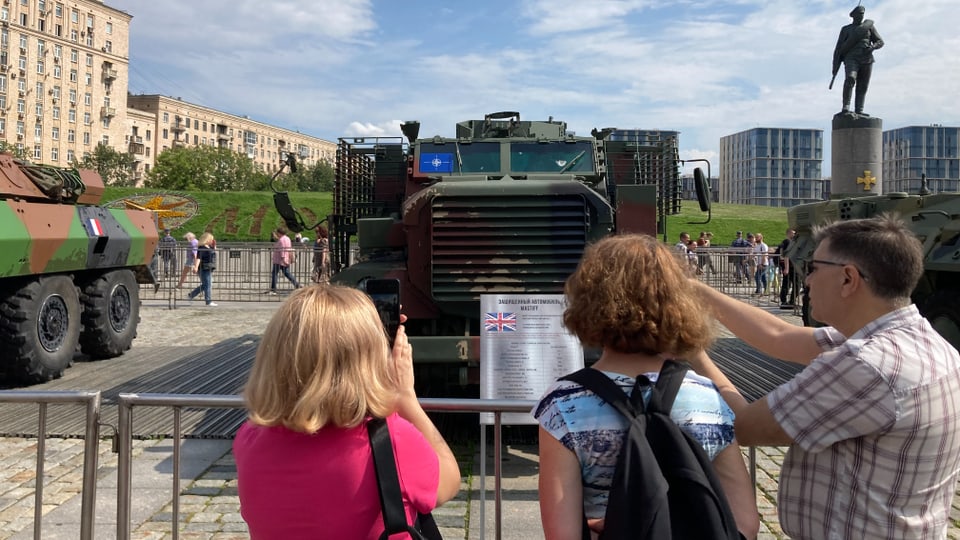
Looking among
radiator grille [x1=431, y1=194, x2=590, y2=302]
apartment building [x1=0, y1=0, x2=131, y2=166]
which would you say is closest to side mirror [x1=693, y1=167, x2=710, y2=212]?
radiator grille [x1=431, y1=194, x2=590, y2=302]

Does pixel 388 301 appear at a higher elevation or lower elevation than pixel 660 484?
higher

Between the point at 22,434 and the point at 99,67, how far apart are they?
293 feet

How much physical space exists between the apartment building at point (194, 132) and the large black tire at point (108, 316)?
7687 centimetres

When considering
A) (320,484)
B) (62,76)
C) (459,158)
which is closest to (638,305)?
(320,484)

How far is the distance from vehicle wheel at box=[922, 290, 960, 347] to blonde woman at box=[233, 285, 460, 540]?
255 inches

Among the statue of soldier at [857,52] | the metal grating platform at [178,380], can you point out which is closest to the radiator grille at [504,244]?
the metal grating platform at [178,380]

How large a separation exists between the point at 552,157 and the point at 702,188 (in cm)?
138

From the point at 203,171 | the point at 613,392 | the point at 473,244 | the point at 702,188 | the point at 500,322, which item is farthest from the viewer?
the point at 203,171

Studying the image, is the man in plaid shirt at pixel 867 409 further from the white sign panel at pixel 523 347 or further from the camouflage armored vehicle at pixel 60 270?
the camouflage armored vehicle at pixel 60 270

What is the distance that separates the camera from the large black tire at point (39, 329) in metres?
7.57

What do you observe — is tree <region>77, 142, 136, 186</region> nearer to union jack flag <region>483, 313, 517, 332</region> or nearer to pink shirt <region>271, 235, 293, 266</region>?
pink shirt <region>271, 235, 293, 266</region>

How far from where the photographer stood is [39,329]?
7.88 m

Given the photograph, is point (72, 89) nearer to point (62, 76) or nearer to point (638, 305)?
point (62, 76)

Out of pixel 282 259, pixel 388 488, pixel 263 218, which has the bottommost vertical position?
pixel 388 488
